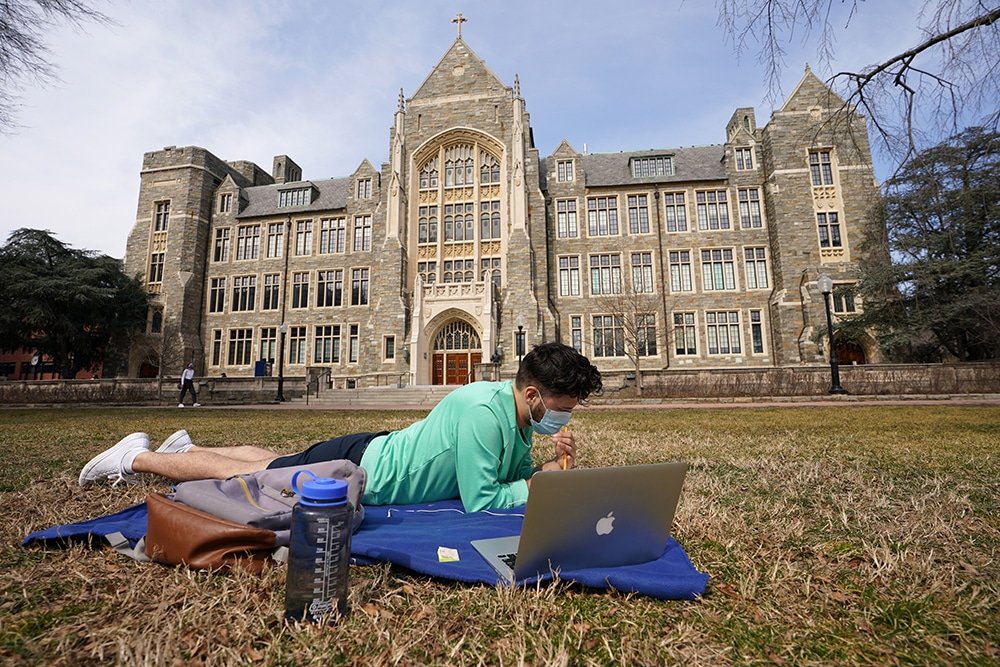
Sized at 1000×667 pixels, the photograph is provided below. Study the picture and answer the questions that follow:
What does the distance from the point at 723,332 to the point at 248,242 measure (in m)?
27.6

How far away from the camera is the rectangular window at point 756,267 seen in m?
24.4

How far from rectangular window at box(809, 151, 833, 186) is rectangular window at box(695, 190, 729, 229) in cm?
409

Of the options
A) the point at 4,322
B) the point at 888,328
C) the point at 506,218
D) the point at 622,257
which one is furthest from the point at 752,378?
the point at 4,322

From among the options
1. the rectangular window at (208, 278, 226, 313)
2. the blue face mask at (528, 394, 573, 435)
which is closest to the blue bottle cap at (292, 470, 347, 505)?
the blue face mask at (528, 394, 573, 435)

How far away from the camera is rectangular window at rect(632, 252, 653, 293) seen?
2508 centimetres

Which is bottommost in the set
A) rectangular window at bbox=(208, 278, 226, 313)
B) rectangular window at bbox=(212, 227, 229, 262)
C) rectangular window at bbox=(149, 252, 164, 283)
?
rectangular window at bbox=(208, 278, 226, 313)

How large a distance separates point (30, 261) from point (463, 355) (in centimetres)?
2387

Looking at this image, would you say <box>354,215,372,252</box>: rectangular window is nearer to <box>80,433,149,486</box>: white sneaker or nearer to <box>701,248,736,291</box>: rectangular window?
<box>701,248,736,291</box>: rectangular window

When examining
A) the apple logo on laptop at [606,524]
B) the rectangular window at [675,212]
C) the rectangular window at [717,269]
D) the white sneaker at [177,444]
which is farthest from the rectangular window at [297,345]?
the apple logo on laptop at [606,524]

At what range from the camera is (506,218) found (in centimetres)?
2536

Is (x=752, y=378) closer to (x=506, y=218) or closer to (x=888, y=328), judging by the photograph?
(x=888, y=328)

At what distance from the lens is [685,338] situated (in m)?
24.4

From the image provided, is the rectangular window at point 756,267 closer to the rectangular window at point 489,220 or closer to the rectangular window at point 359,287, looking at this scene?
the rectangular window at point 489,220

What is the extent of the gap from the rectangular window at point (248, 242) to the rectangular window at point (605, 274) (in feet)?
65.6
